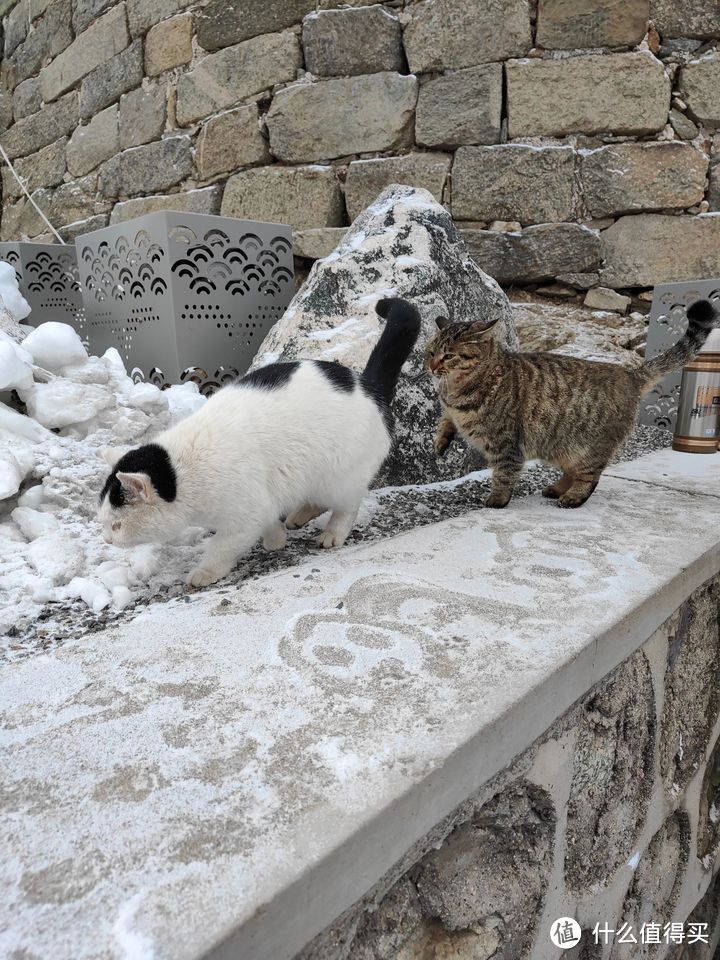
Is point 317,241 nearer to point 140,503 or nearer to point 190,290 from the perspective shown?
point 190,290

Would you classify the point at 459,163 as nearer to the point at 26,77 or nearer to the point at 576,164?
the point at 576,164

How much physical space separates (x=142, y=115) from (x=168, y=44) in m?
0.52

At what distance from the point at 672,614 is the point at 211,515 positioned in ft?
3.61

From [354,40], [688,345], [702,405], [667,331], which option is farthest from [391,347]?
[354,40]

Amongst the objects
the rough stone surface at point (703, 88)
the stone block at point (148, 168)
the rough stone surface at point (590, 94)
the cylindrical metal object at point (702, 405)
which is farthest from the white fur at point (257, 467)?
the stone block at point (148, 168)

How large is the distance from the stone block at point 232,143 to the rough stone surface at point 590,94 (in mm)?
1665

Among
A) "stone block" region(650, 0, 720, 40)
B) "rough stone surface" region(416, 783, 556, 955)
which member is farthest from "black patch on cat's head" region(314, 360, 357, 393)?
"stone block" region(650, 0, 720, 40)

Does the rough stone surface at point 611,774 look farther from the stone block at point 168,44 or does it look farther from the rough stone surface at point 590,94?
the stone block at point 168,44

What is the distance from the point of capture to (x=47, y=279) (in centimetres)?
347

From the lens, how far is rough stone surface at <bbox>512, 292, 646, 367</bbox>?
366cm

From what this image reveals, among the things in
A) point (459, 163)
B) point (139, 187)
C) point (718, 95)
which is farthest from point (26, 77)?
point (718, 95)

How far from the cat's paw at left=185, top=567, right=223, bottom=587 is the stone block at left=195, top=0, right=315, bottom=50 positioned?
3.98 metres

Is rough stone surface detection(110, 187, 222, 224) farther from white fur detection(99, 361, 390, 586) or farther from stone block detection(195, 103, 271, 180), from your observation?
white fur detection(99, 361, 390, 586)

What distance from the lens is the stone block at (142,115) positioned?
4.47 m
